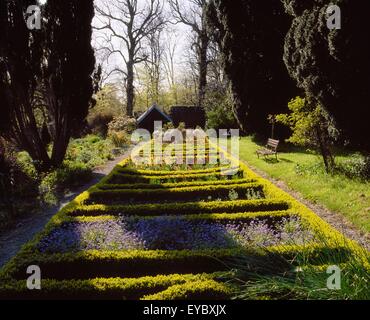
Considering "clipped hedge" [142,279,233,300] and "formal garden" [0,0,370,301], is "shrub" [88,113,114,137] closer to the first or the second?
"formal garden" [0,0,370,301]

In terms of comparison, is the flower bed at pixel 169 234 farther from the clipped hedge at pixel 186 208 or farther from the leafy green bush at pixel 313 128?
the leafy green bush at pixel 313 128

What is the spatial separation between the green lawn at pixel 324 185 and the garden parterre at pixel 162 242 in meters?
1.35

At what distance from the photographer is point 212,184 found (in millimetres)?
8977

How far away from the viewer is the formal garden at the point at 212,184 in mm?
3867

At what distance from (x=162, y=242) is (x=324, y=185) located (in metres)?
5.58

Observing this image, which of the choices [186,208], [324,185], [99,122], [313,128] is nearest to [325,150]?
[313,128]

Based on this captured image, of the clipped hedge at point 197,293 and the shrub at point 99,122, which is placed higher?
the shrub at point 99,122

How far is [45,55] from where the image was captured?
41.6 feet

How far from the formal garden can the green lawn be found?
0.16ft

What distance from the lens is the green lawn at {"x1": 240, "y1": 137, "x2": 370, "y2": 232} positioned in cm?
709

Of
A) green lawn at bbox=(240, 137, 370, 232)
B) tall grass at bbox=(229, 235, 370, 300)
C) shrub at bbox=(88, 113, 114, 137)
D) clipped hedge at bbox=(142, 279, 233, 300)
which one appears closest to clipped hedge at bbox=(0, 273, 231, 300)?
clipped hedge at bbox=(142, 279, 233, 300)

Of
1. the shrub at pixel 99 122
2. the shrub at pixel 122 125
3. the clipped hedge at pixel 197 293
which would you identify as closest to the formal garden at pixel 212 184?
the clipped hedge at pixel 197 293
